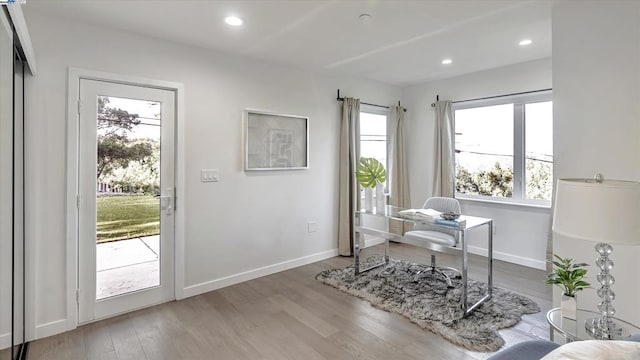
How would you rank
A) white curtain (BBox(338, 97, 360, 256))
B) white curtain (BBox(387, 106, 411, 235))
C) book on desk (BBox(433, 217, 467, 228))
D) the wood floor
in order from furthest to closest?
white curtain (BBox(387, 106, 411, 235)), white curtain (BBox(338, 97, 360, 256)), book on desk (BBox(433, 217, 467, 228)), the wood floor

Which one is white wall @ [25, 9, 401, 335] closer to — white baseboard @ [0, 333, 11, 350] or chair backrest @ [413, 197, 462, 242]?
white baseboard @ [0, 333, 11, 350]

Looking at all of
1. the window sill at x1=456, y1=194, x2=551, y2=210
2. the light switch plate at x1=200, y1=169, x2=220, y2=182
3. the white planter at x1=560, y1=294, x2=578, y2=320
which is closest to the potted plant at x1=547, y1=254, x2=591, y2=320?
the white planter at x1=560, y1=294, x2=578, y2=320

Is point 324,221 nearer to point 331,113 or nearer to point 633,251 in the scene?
point 331,113

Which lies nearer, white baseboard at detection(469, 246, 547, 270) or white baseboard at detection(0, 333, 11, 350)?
white baseboard at detection(0, 333, 11, 350)

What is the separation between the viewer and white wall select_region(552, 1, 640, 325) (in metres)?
2.08

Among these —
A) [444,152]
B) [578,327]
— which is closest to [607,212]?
[578,327]

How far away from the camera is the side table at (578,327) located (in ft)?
5.04

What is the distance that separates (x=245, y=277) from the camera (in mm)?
3613

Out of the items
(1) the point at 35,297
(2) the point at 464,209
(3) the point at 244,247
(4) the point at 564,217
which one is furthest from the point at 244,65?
(2) the point at 464,209

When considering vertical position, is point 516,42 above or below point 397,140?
above

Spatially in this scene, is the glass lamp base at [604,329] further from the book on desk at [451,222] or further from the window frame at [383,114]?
the window frame at [383,114]

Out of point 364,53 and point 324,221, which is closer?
point 364,53

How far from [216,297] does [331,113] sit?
2.72 metres

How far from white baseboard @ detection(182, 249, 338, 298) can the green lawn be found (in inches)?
27.9
